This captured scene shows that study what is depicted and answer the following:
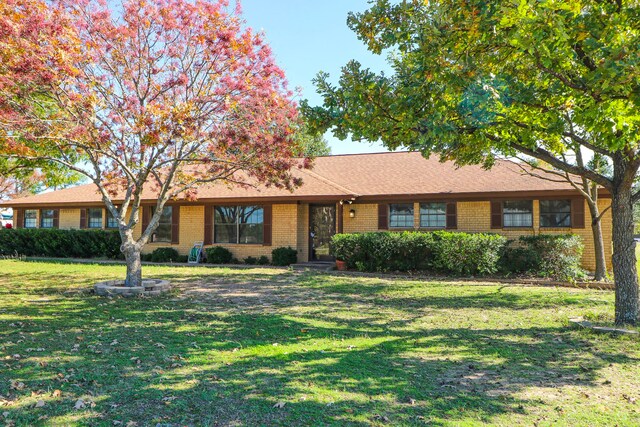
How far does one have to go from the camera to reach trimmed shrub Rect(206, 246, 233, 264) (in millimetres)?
17359

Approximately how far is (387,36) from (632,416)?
21.2 feet

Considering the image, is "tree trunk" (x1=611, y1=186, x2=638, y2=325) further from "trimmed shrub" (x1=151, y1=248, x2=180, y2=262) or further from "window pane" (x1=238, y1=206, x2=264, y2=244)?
"trimmed shrub" (x1=151, y1=248, x2=180, y2=262)

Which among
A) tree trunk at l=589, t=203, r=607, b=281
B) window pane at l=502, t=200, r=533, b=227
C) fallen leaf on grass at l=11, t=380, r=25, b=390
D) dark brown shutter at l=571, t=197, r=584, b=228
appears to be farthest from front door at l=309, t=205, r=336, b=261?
fallen leaf on grass at l=11, t=380, r=25, b=390

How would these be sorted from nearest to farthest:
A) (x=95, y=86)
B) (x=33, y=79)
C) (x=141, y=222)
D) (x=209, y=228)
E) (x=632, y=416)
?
(x=632, y=416), (x=33, y=79), (x=95, y=86), (x=209, y=228), (x=141, y=222)

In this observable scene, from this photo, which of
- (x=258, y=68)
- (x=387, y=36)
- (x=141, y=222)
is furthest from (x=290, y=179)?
(x=141, y=222)

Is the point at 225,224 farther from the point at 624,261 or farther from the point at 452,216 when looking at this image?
the point at 624,261

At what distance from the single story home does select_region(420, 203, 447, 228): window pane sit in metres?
0.04

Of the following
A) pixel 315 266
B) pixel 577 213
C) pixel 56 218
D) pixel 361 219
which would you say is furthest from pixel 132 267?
pixel 56 218

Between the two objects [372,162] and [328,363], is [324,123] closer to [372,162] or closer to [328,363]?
[328,363]

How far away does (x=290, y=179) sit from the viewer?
452 inches

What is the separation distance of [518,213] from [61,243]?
66.1 ft

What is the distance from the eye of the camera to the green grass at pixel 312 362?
3.54 m

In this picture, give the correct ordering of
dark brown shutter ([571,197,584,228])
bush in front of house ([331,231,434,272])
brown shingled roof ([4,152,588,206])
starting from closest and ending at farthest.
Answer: bush in front of house ([331,231,434,272]) → dark brown shutter ([571,197,584,228]) → brown shingled roof ([4,152,588,206])

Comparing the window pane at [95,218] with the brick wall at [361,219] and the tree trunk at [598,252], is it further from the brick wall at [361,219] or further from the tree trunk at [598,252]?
the tree trunk at [598,252]
